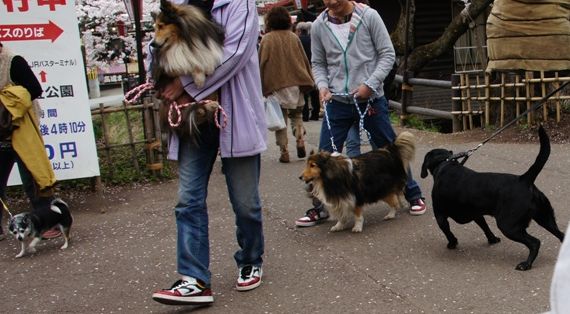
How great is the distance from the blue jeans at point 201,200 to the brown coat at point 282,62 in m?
4.66

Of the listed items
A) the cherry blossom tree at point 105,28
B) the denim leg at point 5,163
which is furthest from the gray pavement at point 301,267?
the cherry blossom tree at point 105,28

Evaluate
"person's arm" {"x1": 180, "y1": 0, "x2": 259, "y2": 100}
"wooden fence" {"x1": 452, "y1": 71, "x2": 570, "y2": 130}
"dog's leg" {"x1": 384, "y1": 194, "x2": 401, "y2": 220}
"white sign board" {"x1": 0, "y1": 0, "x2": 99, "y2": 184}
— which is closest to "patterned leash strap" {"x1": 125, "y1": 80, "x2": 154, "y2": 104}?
"person's arm" {"x1": 180, "y1": 0, "x2": 259, "y2": 100}

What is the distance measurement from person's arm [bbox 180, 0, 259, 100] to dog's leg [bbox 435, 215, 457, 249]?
1.83 m

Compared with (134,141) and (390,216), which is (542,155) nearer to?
(390,216)

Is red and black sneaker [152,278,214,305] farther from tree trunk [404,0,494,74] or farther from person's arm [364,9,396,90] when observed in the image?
tree trunk [404,0,494,74]

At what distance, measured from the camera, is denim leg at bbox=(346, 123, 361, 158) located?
6.06 meters

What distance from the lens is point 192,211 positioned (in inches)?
157

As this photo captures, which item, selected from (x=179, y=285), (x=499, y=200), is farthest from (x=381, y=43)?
(x=179, y=285)

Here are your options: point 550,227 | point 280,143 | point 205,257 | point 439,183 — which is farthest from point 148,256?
point 280,143

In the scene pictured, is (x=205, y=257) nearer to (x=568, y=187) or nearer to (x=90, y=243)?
(x=90, y=243)

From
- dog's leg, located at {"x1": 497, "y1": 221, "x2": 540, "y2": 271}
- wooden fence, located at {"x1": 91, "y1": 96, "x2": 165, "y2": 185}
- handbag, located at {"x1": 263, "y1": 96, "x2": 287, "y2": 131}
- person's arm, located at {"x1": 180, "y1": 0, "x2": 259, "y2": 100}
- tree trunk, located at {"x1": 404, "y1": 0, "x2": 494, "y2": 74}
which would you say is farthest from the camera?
tree trunk, located at {"x1": 404, "y1": 0, "x2": 494, "y2": 74}

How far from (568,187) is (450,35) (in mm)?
9465

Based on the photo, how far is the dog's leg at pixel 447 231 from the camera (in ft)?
15.7

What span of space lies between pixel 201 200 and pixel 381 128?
87.9 inches
